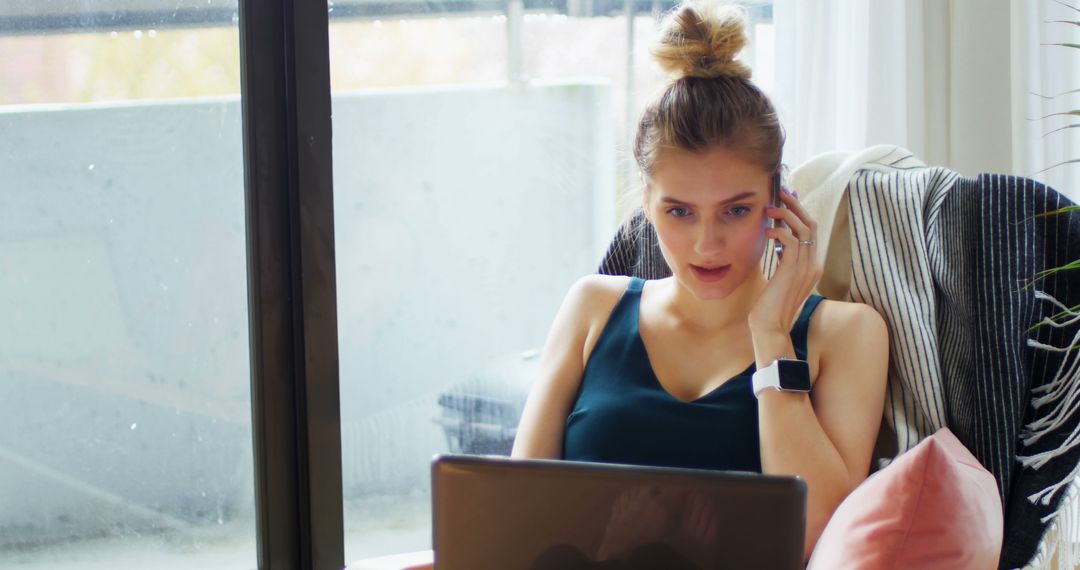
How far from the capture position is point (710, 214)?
163 cm

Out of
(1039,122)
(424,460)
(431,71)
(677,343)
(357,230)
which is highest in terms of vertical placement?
(431,71)

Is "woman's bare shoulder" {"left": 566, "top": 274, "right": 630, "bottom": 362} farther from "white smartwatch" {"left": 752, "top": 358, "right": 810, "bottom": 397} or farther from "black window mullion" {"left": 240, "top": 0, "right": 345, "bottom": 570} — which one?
"black window mullion" {"left": 240, "top": 0, "right": 345, "bottom": 570}

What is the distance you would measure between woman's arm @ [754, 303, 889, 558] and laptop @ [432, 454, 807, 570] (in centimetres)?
63

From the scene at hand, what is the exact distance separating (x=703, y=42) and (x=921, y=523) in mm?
777

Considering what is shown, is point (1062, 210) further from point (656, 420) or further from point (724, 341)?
point (656, 420)

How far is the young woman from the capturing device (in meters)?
1.58

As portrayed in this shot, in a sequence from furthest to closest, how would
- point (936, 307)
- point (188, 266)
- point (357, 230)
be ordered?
point (357, 230)
point (188, 266)
point (936, 307)

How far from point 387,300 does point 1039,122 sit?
4.52 ft

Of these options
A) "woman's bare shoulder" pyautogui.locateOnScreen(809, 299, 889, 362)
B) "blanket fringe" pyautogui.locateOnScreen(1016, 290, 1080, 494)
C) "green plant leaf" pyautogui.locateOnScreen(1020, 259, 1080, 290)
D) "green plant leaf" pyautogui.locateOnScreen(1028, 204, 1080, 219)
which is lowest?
"blanket fringe" pyautogui.locateOnScreen(1016, 290, 1080, 494)

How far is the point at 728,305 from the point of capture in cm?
177

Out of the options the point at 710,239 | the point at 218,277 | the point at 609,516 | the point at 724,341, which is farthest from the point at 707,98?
the point at 218,277

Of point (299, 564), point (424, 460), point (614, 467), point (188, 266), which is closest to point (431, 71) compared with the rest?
point (188, 266)

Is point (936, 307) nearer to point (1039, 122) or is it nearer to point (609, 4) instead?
point (1039, 122)

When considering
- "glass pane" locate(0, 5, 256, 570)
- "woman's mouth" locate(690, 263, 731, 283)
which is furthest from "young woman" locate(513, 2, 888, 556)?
"glass pane" locate(0, 5, 256, 570)
